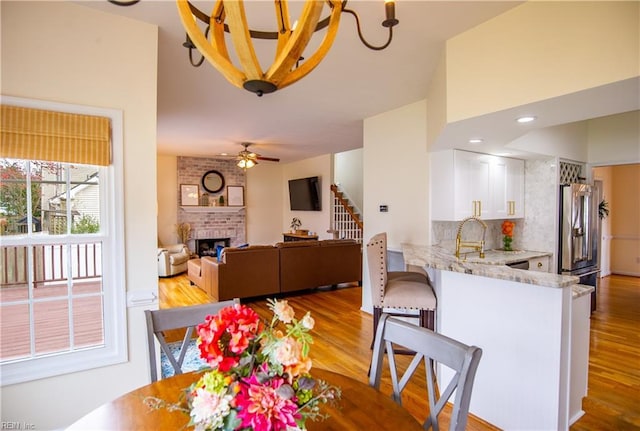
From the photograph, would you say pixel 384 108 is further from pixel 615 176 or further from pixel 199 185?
pixel 615 176

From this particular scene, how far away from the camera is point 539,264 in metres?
4.26

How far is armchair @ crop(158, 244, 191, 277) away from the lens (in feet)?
22.3

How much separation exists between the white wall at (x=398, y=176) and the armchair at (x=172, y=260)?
439cm

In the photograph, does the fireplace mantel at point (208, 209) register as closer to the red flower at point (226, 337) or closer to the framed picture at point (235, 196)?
the framed picture at point (235, 196)

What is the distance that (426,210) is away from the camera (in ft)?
12.6

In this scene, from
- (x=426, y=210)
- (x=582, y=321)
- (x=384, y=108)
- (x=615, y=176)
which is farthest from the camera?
(x=615, y=176)

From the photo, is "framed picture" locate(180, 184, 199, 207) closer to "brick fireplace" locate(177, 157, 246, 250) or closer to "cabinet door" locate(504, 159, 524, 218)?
"brick fireplace" locate(177, 157, 246, 250)

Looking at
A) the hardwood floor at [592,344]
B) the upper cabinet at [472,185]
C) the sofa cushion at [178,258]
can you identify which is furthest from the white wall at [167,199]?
the upper cabinet at [472,185]

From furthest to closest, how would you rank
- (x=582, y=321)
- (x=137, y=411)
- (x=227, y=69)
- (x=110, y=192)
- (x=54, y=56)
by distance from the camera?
(x=582, y=321)
(x=110, y=192)
(x=54, y=56)
(x=137, y=411)
(x=227, y=69)

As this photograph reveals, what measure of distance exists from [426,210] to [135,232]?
117 inches

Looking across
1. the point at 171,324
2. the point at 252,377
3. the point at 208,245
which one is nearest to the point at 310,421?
the point at 252,377

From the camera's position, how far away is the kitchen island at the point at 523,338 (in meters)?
1.96

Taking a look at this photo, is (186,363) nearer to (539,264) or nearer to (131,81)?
(131,81)

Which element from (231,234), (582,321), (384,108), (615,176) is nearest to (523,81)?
(582,321)
